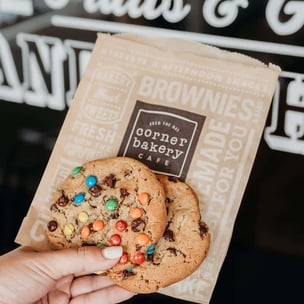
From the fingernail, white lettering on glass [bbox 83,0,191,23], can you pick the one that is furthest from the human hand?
white lettering on glass [bbox 83,0,191,23]

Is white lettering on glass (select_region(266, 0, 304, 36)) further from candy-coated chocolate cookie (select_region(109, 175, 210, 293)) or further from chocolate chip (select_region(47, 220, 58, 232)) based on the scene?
chocolate chip (select_region(47, 220, 58, 232))

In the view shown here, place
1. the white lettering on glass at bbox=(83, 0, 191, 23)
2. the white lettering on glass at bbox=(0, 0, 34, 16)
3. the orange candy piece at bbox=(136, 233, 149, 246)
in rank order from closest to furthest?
the orange candy piece at bbox=(136, 233, 149, 246)
the white lettering on glass at bbox=(83, 0, 191, 23)
the white lettering on glass at bbox=(0, 0, 34, 16)

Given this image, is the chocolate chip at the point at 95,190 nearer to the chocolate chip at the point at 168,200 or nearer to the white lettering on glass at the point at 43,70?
the chocolate chip at the point at 168,200

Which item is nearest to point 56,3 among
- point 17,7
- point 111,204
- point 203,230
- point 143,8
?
point 17,7

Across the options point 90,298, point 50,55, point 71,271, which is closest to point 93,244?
point 71,271

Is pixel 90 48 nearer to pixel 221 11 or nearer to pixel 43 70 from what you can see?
pixel 43 70
